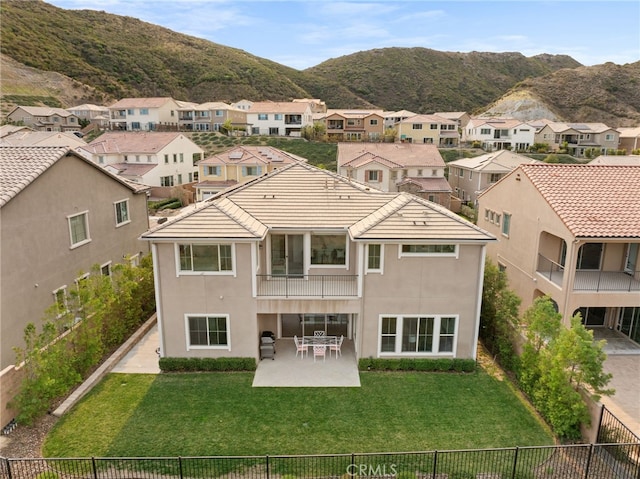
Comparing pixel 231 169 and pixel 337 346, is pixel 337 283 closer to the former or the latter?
pixel 337 346

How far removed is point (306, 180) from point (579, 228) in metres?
11.1

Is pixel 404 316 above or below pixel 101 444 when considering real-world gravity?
above

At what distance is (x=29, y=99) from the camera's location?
308 ft

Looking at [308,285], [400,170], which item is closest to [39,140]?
[400,170]

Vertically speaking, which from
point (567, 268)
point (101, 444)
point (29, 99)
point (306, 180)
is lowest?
point (101, 444)

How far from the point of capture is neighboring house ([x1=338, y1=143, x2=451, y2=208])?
4816 centimetres

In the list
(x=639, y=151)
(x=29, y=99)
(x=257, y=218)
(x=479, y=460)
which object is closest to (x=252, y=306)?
(x=257, y=218)

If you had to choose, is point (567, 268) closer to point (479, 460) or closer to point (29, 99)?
point (479, 460)

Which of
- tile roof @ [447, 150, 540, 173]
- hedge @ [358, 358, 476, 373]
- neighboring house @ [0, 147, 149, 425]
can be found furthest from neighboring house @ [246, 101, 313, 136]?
hedge @ [358, 358, 476, 373]

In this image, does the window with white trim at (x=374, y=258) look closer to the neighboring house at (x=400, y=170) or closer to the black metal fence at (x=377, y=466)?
the black metal fence at (x=377, y=466)

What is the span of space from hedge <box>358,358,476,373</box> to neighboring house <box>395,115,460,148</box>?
69.0 m

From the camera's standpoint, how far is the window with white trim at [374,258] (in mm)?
15492

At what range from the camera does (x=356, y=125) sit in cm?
8538

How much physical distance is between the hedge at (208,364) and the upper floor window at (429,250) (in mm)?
6850
